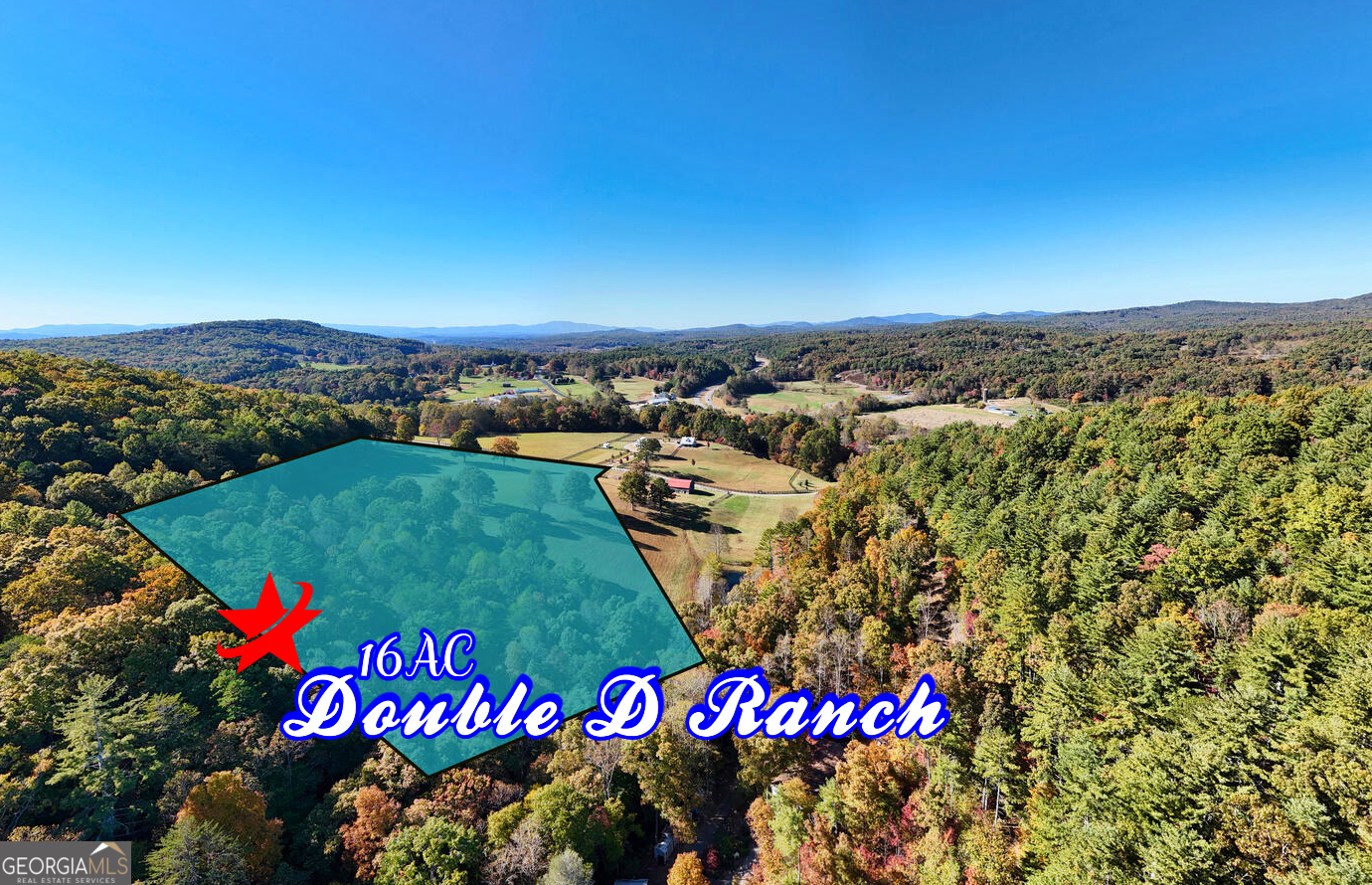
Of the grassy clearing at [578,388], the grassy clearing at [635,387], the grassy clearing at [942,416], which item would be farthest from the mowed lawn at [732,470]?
the grassy clearing at [635,387]

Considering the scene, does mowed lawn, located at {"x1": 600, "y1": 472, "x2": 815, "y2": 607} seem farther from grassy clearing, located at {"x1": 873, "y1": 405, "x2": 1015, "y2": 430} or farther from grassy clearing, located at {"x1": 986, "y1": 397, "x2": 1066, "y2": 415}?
grassy clearing, located at {"x1": 986, "y1": 397, "x2": 1066, "y2": 415}

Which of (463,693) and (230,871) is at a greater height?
(463,693)

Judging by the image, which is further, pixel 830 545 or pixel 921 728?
pixel 830 545

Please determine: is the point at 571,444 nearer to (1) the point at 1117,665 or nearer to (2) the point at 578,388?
(2) the point at 578,388

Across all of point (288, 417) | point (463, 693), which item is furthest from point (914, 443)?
point (288, 417)

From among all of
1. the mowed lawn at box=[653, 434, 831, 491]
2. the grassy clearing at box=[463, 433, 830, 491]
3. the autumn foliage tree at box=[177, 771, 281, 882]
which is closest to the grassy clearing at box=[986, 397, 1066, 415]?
the mowed lawn at box=[653, 434, 831, 491]

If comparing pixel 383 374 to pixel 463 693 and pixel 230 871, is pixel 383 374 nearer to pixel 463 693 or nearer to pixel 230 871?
pixel 230 871
